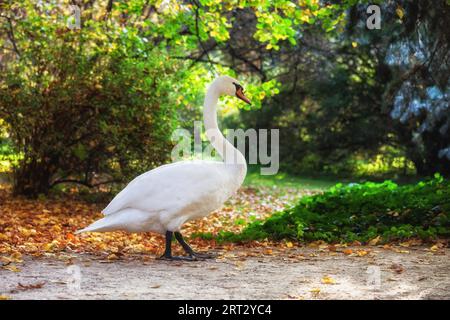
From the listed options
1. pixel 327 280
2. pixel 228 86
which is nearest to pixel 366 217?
pixel 228 86

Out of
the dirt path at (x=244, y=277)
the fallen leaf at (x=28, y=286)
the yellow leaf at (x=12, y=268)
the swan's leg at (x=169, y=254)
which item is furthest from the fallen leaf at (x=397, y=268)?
the yellow leaf at (x=12, y=268)

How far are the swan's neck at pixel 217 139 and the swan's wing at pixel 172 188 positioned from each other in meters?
0.26

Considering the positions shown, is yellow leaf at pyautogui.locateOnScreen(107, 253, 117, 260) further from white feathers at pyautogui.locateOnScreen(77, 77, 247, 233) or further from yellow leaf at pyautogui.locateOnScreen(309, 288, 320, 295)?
yellow leaf at pyautogui.locateOnScreen(309, 288, 320, 295)

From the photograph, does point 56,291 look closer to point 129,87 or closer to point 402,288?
point 402,288

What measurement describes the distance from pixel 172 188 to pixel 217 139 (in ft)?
2.81

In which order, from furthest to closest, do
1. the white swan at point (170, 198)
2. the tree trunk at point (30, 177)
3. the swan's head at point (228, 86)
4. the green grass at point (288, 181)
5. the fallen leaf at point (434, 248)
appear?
the green grass at point (288, 181)
the tree trunk at point (30, 177)
the fallen leaf at point (434, 248)
the swan's head at point (228, 86)
the white swan at point (170, 198)

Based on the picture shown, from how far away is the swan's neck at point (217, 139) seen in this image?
7.17 meters

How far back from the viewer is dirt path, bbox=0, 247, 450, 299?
17.3 ft

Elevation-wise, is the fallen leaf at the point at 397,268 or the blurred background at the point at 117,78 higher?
the blurred background at the point at 117,78

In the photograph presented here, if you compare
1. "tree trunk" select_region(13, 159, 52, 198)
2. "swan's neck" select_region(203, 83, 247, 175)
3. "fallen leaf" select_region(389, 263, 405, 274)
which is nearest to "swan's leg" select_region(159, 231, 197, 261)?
"swan's neck" select_region(203, 83, 247, 175)

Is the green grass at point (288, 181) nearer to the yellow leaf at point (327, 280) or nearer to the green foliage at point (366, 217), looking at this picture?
the green foliage at point (366, 217)

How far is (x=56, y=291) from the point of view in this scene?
5.23 m
